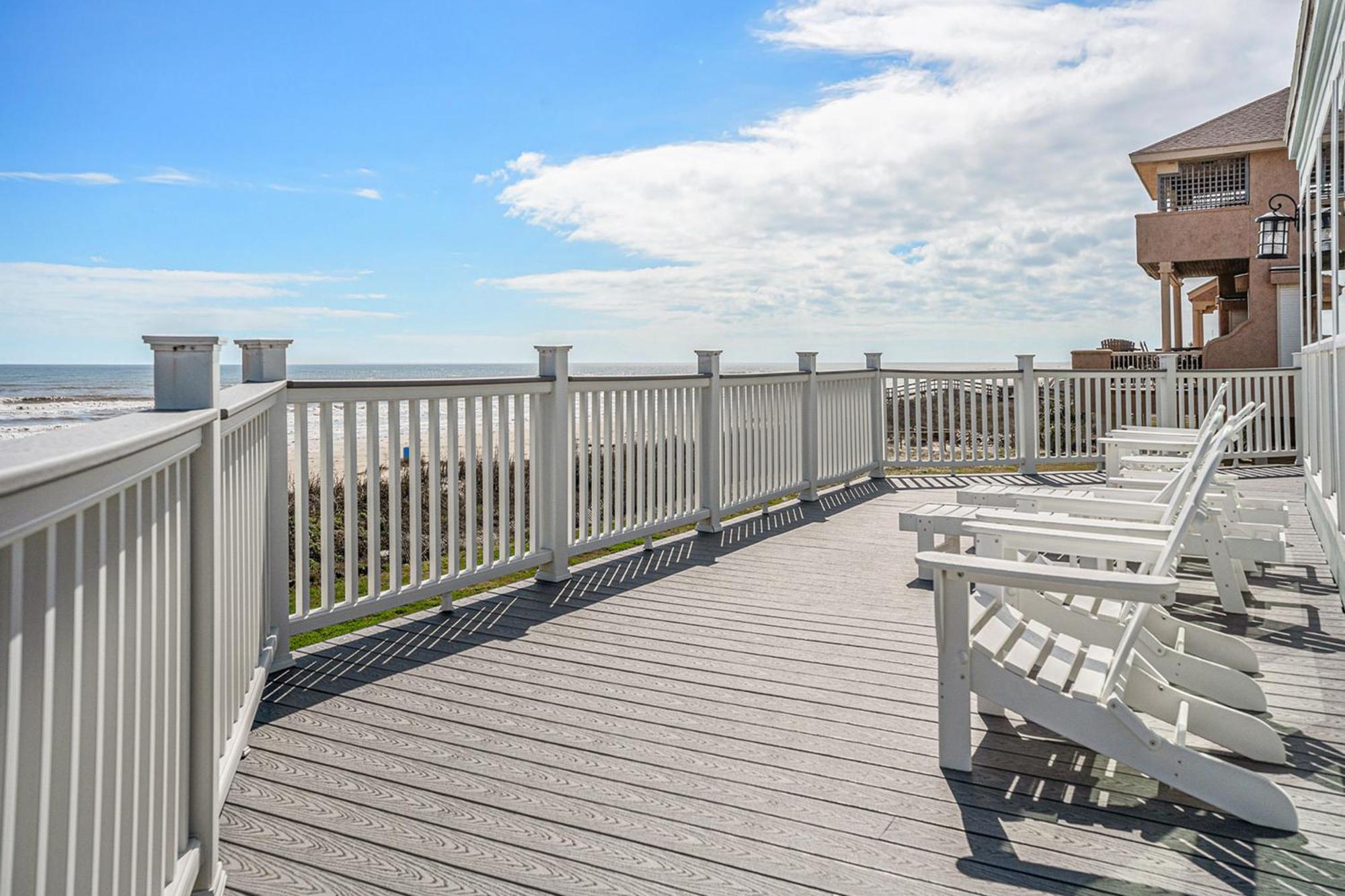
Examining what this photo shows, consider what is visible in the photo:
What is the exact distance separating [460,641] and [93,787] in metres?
2.88

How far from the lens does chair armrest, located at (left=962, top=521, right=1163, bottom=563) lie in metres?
2.88

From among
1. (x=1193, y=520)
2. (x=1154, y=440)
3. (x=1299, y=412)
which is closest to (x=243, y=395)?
(x=1193, y=520)

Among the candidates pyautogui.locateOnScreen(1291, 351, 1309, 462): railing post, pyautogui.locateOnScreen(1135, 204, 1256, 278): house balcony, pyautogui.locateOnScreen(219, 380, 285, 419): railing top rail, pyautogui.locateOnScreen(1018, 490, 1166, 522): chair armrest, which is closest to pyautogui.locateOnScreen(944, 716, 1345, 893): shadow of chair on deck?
pyautogui.locateOnScreen(1018, 490, 1166, 522): chair armrest

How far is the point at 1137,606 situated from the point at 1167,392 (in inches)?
344

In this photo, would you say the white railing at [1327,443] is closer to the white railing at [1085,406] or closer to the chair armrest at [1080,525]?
the chair armrest at [1080,525]

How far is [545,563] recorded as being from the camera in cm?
499

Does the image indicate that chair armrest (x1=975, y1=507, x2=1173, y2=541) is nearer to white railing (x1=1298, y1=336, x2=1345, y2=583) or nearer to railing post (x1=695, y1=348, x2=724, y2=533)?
white railing (x1=1298, y1=336, x2=1345, y2=583)

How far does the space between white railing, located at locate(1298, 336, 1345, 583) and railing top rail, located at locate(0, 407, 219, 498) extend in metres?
5.27

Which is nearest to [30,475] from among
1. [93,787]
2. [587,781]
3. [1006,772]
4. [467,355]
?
[93,787]

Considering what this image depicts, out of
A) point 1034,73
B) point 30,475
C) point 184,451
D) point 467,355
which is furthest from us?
point 467,355

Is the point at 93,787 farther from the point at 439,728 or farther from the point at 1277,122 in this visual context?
the point at 1277,122

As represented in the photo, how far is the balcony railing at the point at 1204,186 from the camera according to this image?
16.4 m

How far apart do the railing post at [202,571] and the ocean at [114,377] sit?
6 cm

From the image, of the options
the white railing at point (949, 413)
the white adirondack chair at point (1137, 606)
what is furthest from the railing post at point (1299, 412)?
the white adirondack chair at point (1137, 606)
